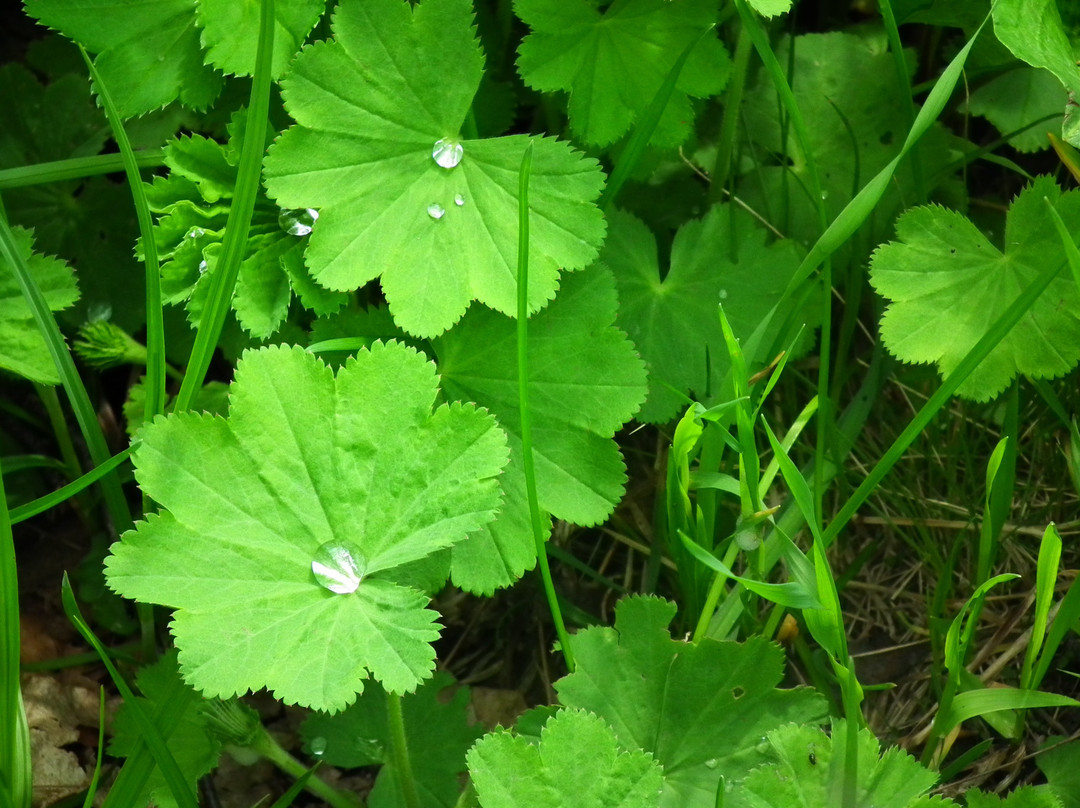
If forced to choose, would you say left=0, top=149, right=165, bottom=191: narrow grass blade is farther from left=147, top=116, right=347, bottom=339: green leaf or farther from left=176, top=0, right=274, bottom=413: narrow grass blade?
left=176, top=0, right=274, bottom=413: narrow grass blade

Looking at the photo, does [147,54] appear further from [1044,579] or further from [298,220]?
[1044,579]

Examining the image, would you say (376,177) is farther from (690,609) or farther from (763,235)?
(690,609)

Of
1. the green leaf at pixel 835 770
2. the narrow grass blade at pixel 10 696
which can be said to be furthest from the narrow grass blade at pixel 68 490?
the green leaf at pixel 835 770

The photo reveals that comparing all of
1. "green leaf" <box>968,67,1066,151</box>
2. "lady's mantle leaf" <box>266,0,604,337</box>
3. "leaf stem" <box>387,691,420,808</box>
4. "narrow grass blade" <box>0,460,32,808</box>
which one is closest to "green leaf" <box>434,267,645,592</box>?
"lady's mantle leaf" <box>266,0,604,337</box>

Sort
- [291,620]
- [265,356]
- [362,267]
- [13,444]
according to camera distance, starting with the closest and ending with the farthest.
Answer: [291,620] < [265,356] < [362,267] < [13,444]

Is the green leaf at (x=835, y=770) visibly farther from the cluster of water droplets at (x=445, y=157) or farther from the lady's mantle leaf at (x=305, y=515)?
the cluster of water droplets at (x=445, y=157)

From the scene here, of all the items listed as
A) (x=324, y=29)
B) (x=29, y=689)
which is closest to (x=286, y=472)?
(x=324, y=29)
